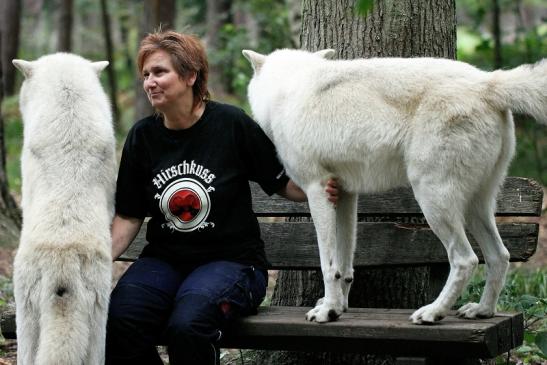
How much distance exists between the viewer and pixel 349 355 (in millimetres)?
4660

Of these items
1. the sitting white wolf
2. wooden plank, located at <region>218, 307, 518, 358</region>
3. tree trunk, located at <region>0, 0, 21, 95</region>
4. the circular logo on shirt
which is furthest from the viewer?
tree trunk, located at <region>0, 0, 21, 95</region>

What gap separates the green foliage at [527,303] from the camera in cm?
422

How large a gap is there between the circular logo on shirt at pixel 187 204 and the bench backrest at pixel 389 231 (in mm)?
795

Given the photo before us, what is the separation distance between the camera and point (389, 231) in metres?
4.45

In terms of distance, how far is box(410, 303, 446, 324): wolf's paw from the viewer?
346 cm

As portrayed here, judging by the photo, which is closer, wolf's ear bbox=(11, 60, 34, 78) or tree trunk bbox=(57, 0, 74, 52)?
wolf's ear bbox=(11, 60, 34, 78)

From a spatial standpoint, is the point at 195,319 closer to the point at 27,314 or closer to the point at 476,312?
the point at 27,314

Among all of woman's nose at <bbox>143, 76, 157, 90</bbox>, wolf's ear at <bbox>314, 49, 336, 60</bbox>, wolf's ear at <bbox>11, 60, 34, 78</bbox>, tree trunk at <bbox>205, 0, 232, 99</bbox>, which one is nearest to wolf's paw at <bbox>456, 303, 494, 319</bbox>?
wolf's ear at <bbox>314, 49, 336, 60</bbox>

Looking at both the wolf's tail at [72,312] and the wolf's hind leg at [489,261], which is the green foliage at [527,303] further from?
the wolf's tail at [72,312]

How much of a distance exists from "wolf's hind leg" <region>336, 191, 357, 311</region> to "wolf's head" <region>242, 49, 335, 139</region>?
55cm

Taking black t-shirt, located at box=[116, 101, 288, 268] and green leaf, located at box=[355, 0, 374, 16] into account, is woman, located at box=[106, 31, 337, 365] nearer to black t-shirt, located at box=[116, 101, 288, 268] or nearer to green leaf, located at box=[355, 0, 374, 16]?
black t-shirt, located at box=[116, 101, 288, 268]

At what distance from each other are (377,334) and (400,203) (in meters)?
1.20

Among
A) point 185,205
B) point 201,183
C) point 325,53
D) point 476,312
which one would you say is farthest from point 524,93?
point 185,205

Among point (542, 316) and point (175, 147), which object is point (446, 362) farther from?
point (175, 147)
